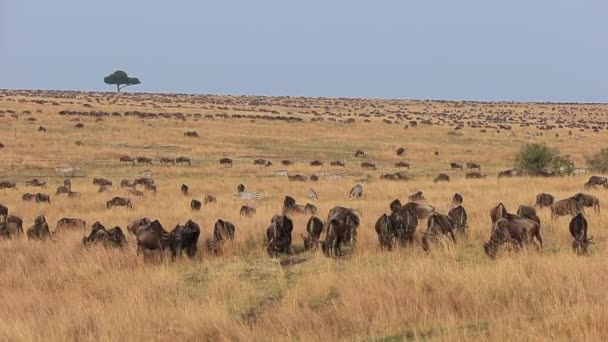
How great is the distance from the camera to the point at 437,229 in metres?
11.9

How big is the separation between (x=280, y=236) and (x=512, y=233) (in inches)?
151

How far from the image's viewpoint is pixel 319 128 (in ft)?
200

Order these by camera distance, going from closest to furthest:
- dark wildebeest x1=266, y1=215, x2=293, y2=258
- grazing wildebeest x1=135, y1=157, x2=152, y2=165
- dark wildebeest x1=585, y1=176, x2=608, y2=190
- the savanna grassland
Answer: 1. the savanna grassland
2. dark wildebeest x1=266, y1=215, x2=293, y2=258
3. dark wildebeest x1=585, y1=176, x2=608, y2=190
4. grazing wildebeest x1=135, y1=157, x2=152, y2=165

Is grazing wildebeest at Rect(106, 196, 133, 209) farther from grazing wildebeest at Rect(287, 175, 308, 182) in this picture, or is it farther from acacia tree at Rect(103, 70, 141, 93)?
acacia tree at Rect(103, 70, 141, 93)

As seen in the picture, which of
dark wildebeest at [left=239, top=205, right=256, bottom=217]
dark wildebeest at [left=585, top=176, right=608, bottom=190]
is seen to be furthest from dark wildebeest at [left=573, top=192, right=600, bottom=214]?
dark wildebeest at [left=239, top=205, right=256, bottom=217]

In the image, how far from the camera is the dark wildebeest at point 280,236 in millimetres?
12227

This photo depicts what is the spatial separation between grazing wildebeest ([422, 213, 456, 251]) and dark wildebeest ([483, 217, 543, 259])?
961 millimetres

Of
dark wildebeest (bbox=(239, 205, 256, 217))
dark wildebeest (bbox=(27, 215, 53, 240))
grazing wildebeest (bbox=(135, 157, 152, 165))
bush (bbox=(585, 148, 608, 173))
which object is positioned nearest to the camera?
dark wildebeest (bbox=(27, 215, 53, 240))

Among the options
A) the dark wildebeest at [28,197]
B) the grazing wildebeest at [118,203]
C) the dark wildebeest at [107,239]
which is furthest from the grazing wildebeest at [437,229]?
the dark wildebeest at [28,197]

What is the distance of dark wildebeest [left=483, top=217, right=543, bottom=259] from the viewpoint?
35.1 ft

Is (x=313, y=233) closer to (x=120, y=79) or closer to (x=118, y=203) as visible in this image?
(x=118, y=203)

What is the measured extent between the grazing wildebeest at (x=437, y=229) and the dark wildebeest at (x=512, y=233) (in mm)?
961

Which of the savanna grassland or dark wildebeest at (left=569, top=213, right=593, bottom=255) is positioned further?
dark wildebeest at (left=569, top=213, right=593, bottom=255)

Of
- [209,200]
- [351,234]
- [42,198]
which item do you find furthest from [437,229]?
[42,198]
